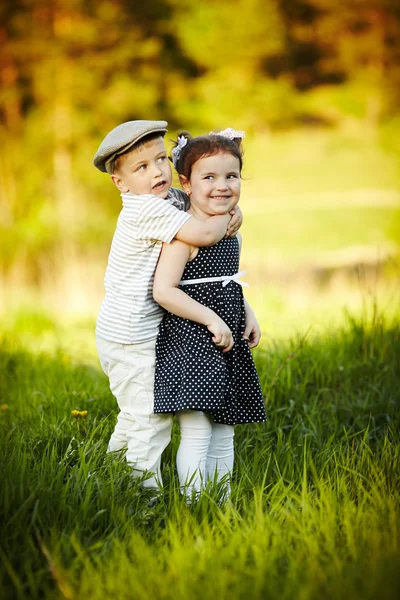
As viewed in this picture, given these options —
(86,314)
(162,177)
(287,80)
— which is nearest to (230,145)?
(162,177)

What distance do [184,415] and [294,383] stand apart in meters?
1.06

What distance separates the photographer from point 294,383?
3.16 metres

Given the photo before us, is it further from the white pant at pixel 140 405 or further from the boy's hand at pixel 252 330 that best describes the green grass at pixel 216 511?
the boy's hand at pixel 252 330

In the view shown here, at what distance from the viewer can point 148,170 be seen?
2166 millimetres

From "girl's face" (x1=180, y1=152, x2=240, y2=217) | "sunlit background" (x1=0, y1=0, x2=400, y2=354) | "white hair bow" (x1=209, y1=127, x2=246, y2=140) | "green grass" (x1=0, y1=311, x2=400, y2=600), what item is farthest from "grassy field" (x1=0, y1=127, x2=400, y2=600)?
"sunlit background" (x1=0, y1=0, x2=400, y2=354)

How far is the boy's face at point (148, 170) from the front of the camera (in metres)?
2.16

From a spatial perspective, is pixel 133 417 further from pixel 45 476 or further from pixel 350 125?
pixel 350 125

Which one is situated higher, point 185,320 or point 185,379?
point 185,320

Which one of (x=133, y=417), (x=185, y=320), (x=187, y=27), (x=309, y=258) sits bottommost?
(x=133, y=417)

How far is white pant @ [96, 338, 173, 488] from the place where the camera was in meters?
2.23

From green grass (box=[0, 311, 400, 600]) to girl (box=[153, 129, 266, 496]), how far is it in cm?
19

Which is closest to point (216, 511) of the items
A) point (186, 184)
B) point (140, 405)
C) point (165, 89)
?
point (140, 405)

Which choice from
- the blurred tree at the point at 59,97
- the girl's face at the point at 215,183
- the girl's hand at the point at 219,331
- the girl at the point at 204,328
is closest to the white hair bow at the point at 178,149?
the girl at the point at 204,328

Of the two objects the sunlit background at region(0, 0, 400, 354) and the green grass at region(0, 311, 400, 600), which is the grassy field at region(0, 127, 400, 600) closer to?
the green grass at region(0, 311, 400, 600)
